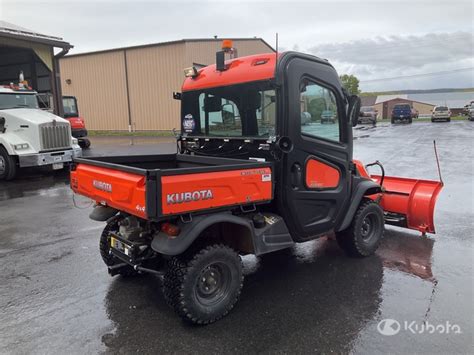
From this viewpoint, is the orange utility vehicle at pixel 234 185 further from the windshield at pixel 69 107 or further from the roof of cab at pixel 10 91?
the windshield at pixel 69 107

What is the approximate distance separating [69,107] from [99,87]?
1231 cm

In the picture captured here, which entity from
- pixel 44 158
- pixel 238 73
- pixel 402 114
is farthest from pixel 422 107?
pixel 238 73

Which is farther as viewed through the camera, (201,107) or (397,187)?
(397,187)

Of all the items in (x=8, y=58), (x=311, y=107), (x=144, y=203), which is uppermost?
(x=8, y=58)

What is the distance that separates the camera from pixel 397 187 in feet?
19.3

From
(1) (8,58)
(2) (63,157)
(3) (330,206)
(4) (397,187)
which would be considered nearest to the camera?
(3) (330,206)

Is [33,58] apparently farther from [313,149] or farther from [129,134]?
[313,149]

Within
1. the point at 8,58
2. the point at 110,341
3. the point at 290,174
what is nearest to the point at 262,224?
Result: the point at 290,174

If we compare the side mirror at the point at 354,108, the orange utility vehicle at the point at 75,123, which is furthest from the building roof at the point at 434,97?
the side mirror at the point at 354,108

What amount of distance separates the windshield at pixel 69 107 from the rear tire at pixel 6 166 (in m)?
8.06

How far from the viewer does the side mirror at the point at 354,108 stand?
4.52 m

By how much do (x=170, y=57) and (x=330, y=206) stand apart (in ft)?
79.4

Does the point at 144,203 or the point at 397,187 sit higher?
the point at 144,203

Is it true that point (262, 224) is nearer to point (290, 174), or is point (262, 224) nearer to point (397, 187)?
point (290, 174)
